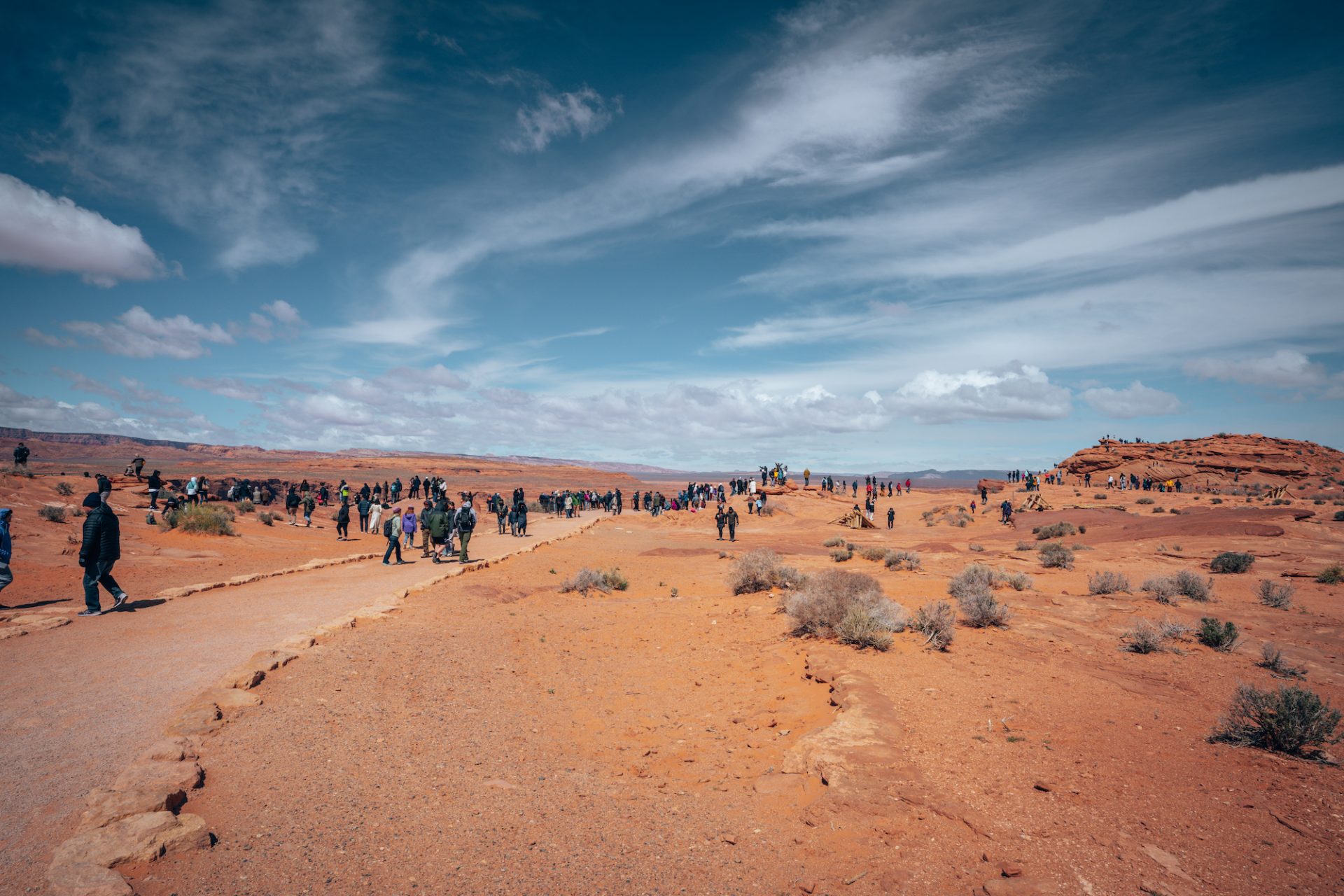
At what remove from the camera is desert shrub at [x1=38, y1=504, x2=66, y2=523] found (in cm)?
2016

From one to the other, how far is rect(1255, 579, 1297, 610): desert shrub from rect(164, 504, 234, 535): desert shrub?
3224 cm

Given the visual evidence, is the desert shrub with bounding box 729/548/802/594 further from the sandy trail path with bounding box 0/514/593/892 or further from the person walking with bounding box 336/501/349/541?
the person walking with bounding box 336/501/349/541

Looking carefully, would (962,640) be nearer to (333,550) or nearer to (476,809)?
(476,809)

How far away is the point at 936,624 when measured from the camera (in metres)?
10.7

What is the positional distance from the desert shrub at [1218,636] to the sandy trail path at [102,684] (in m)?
14.3

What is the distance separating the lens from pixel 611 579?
715 inches

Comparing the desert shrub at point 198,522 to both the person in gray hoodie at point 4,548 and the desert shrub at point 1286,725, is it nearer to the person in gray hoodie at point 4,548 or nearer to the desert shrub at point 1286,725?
the person in gray hoodie at point 4,548

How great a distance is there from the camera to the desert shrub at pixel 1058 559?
20.4m

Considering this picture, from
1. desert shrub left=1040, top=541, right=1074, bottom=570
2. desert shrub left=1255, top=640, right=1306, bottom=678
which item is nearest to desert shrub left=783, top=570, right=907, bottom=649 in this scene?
desert shrub left=1255, top=640, right=1306, bottom=678

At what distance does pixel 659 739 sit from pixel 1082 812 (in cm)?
422

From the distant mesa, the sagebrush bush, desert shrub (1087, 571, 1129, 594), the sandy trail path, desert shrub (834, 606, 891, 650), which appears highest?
the distant mesa

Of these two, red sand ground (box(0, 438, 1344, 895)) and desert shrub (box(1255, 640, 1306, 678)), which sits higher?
desert shrub (box(1255, 640, 1306, 678))

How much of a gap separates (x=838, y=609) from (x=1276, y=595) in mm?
10267

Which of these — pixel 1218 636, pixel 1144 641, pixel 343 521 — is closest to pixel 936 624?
pixel 1144 641
